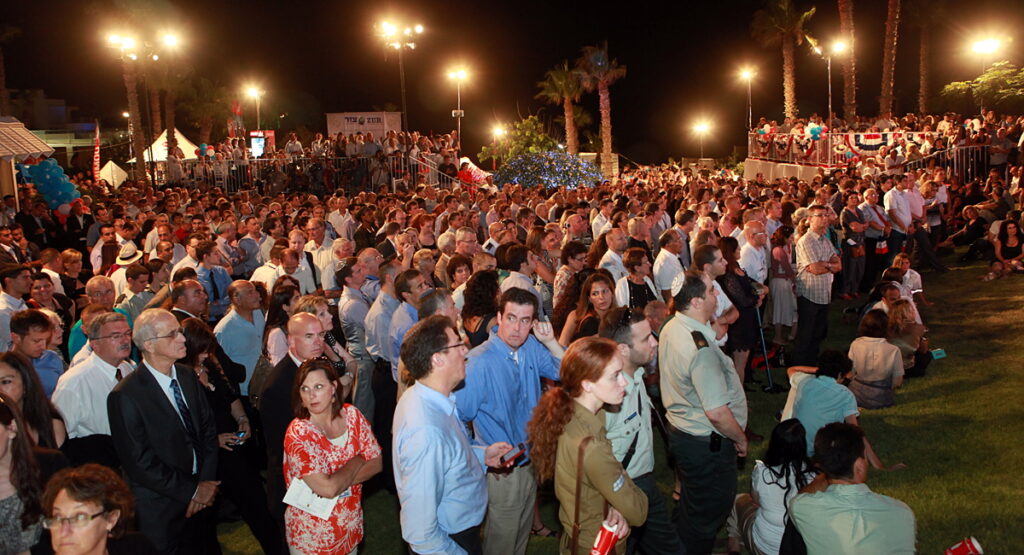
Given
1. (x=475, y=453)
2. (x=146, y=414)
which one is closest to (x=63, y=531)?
(x=146, y=414)

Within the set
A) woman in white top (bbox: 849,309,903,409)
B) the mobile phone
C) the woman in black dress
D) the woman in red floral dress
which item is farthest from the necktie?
woman in white top (bbox: 849,309,903,409)

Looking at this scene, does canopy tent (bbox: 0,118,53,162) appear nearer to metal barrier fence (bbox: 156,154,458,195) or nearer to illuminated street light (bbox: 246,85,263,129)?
metal barrier fence (bbox: 156,154,458,195)

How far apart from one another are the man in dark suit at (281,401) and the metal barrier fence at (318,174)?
58.3ft

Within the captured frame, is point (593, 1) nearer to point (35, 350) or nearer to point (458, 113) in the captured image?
point (458, 113)

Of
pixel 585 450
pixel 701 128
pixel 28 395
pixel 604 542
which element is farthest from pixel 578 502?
pixel 701 128

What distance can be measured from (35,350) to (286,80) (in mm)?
46939

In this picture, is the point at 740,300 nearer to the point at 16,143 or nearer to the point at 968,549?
Result: the point at 968,549

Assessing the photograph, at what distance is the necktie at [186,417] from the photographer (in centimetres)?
448

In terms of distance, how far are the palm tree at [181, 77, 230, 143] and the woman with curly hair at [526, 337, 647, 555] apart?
147ft

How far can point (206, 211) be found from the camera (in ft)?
44.0

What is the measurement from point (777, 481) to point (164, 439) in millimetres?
3428

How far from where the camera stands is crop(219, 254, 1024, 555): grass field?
5703 mm

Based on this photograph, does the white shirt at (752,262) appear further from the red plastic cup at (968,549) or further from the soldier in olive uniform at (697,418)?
the red plastic cup at (968,549)

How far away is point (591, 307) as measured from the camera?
6.13 metres
